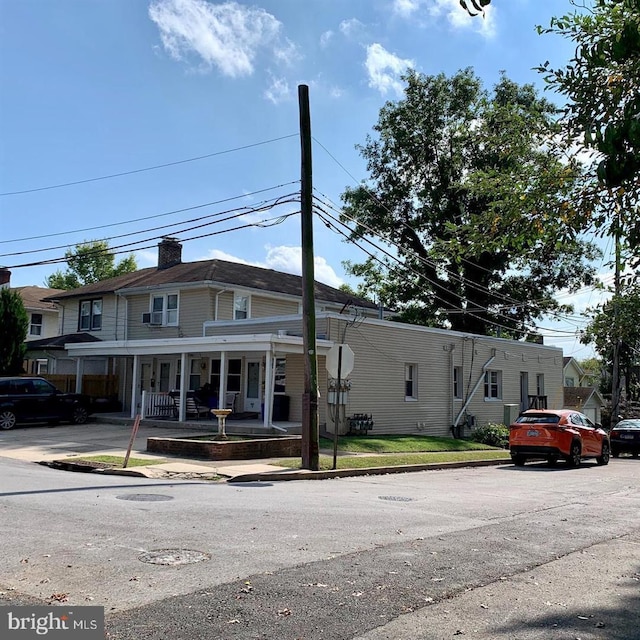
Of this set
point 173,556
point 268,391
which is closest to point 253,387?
point 268,391

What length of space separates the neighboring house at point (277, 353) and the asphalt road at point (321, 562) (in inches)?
442

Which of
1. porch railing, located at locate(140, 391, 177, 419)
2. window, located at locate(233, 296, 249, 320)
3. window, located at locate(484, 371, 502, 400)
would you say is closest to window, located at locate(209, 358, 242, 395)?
porch railing, located at locate(140, 391, 177, 419)

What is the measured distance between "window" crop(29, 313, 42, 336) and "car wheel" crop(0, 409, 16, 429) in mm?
22946

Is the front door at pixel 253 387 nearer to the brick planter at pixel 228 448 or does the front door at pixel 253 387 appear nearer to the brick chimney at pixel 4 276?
the brick planter at pixel 228 448

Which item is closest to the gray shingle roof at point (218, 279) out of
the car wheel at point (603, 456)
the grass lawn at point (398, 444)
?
the grass lawn at point (398, 444)

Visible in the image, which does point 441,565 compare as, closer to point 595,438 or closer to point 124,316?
point 595,438

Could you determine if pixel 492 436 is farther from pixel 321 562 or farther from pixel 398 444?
pixel 321 562

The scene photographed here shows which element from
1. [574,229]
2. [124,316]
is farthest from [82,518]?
[124,316]

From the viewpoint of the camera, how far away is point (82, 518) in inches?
337

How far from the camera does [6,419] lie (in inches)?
925

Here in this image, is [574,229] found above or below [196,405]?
above

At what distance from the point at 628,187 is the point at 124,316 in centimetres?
2808

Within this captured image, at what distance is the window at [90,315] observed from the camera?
114 feet

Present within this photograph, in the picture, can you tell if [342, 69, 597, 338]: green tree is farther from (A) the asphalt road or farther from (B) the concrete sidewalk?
(A) the asphalt road
